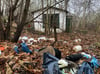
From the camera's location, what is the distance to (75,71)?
275 cm

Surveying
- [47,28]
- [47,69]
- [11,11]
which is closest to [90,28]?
[47,28]

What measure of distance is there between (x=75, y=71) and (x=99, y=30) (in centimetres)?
968

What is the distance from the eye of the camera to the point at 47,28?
920 cm

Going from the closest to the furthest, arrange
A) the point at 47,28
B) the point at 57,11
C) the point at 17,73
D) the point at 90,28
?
the point at 17,73, the point at 47,28, the point at 57,11, the point at 90,28

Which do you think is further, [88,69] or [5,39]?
[5,39]

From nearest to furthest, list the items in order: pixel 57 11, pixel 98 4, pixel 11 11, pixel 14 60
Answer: pixel 14 60 → pixel 11 11 → pixel 57 11 → pixel 98 4

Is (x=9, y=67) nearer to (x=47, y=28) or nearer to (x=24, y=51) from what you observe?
(x=24, y=51)

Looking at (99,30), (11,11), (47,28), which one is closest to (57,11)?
(47,28)

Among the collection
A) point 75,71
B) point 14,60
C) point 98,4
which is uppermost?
point 98,4

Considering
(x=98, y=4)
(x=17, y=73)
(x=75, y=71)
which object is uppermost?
(x=98, y=4)

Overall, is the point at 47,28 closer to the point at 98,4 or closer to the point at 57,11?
the point at 57,11

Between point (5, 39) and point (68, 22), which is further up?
point (68, 22)

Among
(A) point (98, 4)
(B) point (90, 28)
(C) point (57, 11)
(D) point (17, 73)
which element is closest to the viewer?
(D) point (17, 73)

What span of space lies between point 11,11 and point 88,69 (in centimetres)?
377
